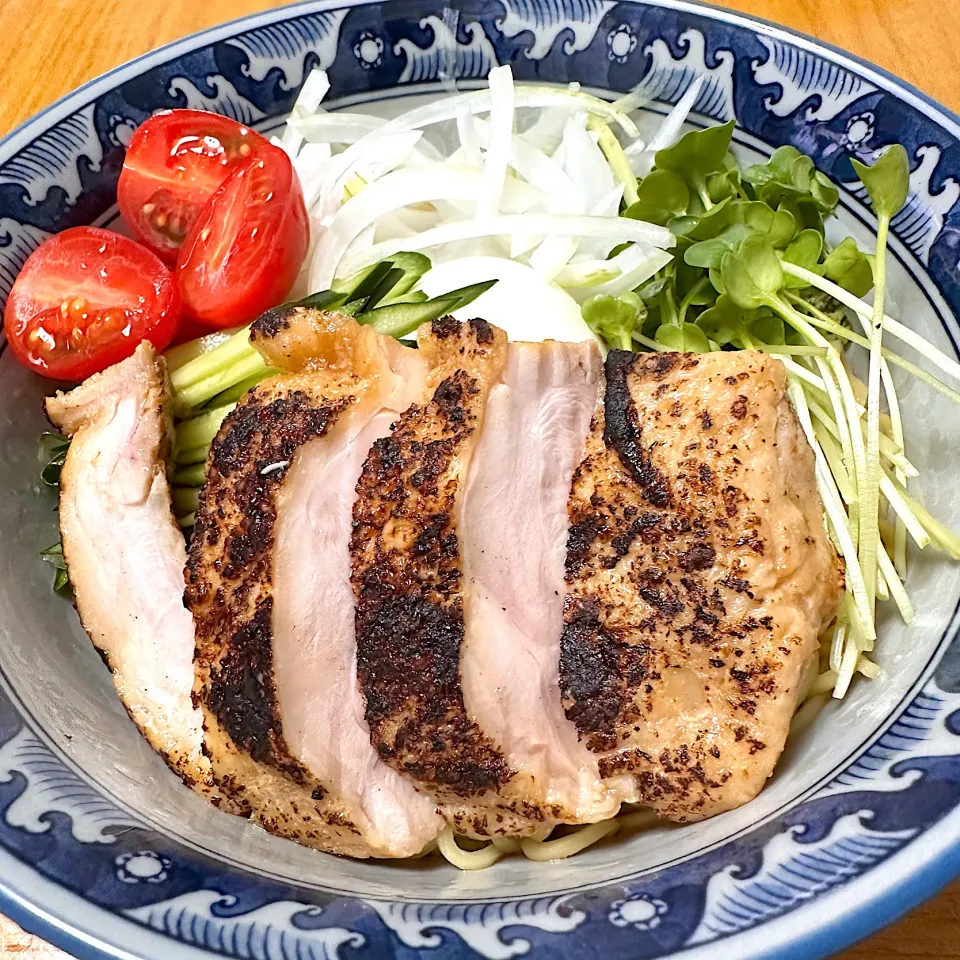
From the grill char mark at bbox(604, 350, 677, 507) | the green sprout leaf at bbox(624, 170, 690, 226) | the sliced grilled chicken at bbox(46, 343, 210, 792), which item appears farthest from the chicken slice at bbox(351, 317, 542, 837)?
the green sprout leaf at bbox(624, 170, 690, 226)

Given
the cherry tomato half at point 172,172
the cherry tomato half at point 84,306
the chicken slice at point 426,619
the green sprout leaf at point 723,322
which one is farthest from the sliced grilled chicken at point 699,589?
the cherry tomato half at point 172,172

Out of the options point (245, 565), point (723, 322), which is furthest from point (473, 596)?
point (723, 322)

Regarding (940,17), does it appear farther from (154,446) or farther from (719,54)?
(154,446)

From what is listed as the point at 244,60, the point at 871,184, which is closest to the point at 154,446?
the point at 244,60

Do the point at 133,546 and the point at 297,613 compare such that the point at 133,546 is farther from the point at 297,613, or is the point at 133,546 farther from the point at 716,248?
the point at 716,248

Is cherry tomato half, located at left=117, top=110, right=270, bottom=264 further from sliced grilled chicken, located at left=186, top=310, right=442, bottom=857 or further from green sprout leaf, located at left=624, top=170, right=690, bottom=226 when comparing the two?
green sprout leaf, located at left=624, top=170, right=690, bottom=226

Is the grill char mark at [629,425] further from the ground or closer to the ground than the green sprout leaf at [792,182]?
closer to the ground

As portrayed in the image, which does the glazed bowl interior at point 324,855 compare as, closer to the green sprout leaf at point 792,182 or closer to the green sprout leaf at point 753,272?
the green sprout leaf at point 792,182
